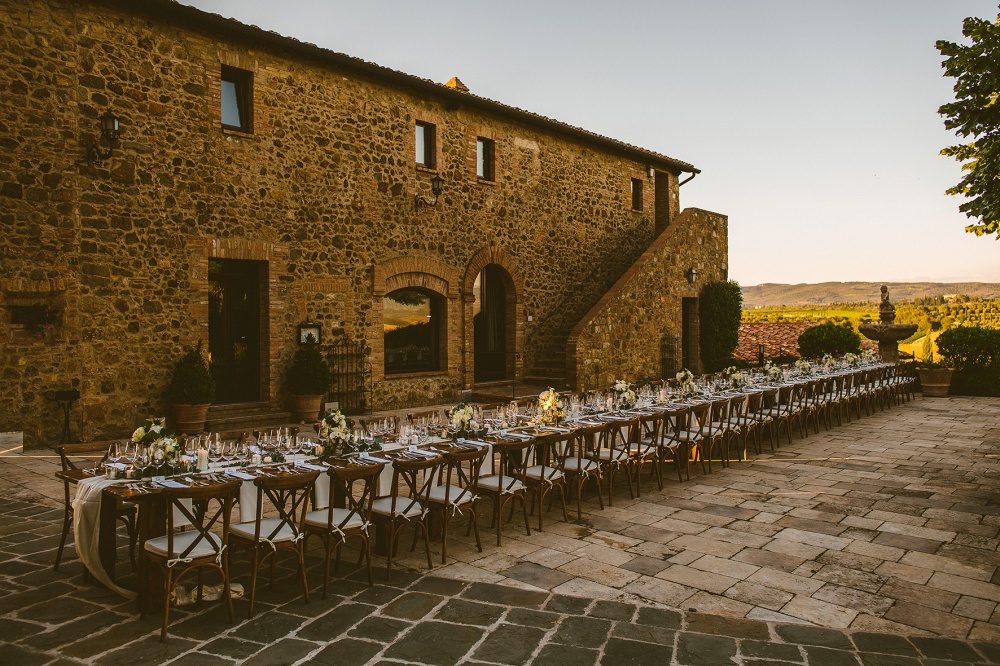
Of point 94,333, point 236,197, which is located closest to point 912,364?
point 236,197

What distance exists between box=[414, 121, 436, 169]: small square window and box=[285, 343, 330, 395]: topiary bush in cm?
455

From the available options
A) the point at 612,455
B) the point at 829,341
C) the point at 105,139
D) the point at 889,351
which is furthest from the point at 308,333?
the point at 889,351

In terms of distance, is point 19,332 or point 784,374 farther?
point 784,374

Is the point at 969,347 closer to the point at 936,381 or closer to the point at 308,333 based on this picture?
the point at 936,381

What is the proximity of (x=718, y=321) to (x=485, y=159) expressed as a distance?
8.09m

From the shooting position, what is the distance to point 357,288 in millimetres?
11625

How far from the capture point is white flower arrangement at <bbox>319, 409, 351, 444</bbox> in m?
5.21

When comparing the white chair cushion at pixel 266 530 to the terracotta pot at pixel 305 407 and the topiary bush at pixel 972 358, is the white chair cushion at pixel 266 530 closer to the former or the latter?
the terracotta pot at pixel 305 407

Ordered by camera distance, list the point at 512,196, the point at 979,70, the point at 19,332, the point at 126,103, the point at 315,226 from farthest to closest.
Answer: the point at 512,196, the point at 315,226, the point at 126,103, the point at 19,332, the point at 979,70

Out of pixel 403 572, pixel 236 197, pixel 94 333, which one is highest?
pixel 236 197

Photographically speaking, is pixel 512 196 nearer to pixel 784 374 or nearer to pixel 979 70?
pixel 784 374

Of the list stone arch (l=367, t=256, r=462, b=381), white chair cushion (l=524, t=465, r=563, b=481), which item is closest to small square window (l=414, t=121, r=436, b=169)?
stone arch (l=367, t=256, r=462, b=381)

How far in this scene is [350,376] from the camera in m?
11.4

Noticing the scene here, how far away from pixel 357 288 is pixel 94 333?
4120 millimetres
